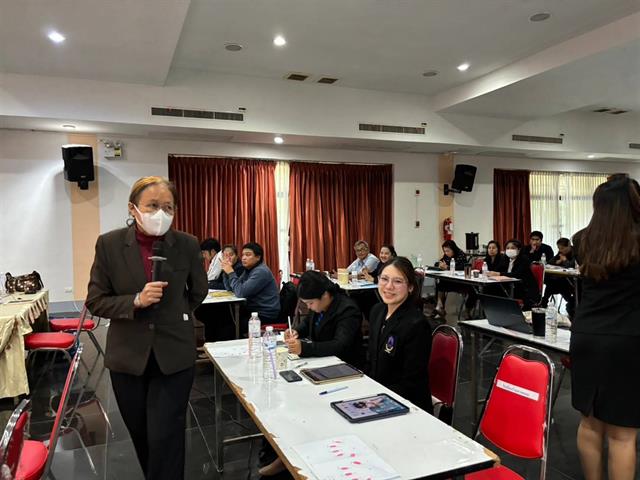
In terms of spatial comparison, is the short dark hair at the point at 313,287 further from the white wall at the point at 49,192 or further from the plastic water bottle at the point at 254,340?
the white wall at the point at 49,192

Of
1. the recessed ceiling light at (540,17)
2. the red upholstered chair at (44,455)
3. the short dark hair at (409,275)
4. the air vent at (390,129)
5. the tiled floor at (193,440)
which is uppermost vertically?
the recessed ceiling light at (540,17)

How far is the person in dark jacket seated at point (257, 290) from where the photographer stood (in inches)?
170

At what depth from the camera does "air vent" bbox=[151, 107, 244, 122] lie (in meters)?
6.25

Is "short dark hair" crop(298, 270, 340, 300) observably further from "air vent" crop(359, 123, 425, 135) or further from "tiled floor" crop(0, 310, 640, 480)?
"air vent" crop(359, 123, 425, 135)

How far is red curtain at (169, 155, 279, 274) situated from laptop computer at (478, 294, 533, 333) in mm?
5133

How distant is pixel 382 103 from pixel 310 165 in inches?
64.1

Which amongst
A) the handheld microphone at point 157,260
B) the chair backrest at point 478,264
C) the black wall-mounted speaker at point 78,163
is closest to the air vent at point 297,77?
the black wall-mounted speaker at point 78,163

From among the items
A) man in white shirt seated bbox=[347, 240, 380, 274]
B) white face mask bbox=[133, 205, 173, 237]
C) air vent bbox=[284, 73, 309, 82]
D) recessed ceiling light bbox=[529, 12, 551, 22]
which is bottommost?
man in white shirt seated bbox=[347, 240, 380, 274]

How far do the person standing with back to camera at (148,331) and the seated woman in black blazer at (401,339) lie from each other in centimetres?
94

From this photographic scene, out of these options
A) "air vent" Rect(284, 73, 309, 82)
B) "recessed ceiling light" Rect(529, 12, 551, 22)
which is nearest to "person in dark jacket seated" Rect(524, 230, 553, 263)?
"recessed ceiling light" Rect(529, 12, 551, 22)

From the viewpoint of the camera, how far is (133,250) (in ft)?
5.76

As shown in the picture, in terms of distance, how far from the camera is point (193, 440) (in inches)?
119

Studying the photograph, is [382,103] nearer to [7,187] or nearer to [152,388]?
[7,187]

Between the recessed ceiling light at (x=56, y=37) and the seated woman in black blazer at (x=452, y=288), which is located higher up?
the recessed ceiling light at (x=56, y=37)
